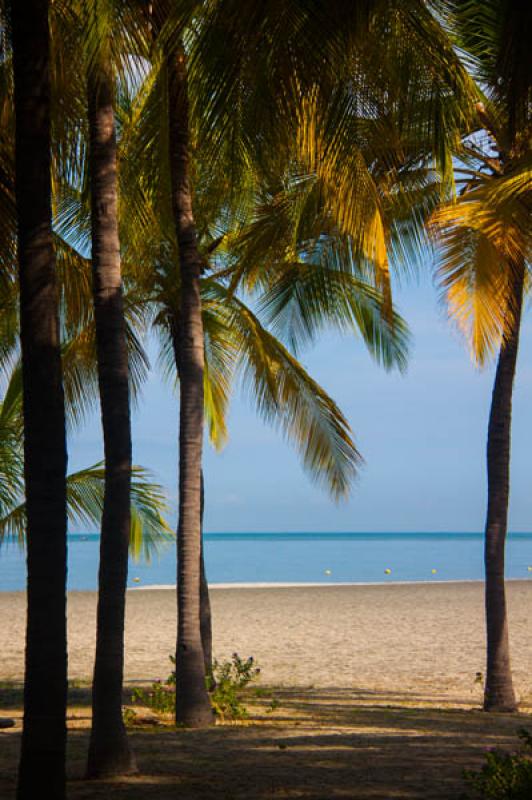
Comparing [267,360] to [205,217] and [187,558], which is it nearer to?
[205,217]

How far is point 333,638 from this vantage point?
18.7m

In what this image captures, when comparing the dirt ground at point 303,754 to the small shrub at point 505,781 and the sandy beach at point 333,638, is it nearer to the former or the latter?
the small shrub at point 505,781

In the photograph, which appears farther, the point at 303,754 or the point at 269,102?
the point at 303,754

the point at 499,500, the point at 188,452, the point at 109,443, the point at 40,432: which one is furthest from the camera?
the point at 499,500

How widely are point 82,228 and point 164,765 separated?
21.7 feet

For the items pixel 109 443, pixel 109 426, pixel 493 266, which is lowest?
pixel 109 443

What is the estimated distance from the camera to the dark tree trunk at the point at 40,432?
4.96 meters

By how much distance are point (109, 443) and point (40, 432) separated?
1923mm

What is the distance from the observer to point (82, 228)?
38.1 feet

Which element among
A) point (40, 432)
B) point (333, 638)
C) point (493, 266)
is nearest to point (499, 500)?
point (493, 266)

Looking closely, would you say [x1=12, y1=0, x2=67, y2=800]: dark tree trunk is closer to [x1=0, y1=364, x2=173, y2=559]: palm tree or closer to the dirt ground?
the dirt ground

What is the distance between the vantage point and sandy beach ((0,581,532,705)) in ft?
46.2

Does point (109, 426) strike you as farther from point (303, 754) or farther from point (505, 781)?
point (505, 781)

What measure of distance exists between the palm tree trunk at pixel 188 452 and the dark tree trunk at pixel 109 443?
177 cm
